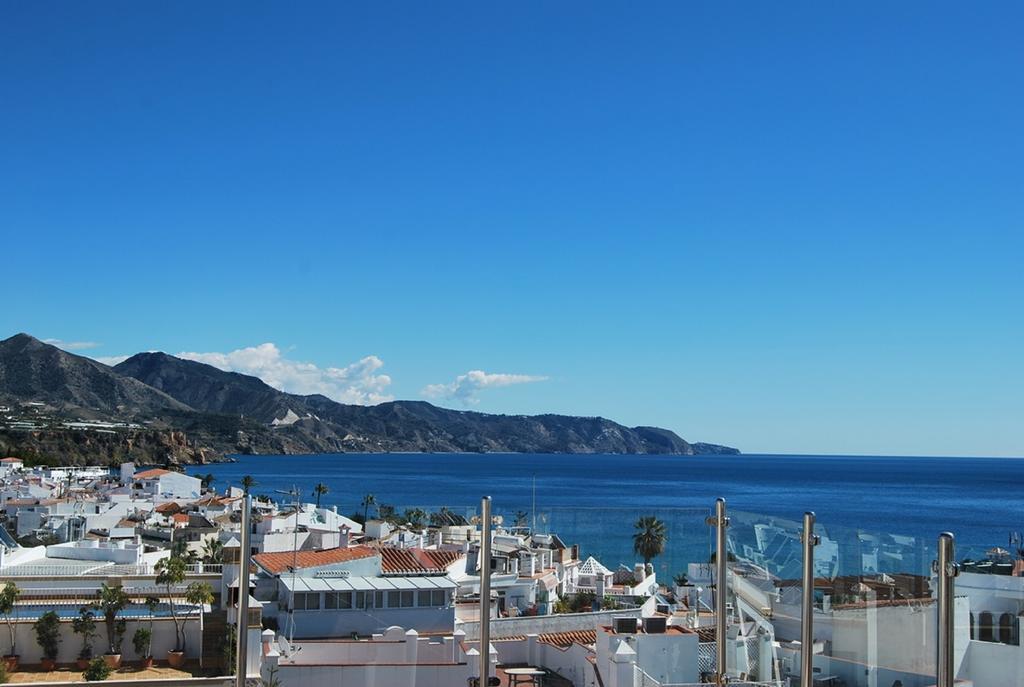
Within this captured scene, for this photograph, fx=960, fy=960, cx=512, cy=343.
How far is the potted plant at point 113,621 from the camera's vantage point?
7.70 m

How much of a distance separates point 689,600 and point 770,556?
4.71ft

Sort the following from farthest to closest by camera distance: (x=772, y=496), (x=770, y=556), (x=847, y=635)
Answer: (x=772, y=496) < (x=770, y=556) < (x=847, y=635)

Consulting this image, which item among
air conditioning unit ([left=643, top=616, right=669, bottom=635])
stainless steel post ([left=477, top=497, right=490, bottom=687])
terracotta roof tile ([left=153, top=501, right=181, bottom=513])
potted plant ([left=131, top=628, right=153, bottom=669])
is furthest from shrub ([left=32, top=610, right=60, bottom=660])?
terracotta roof tile ([left=153, top=501, right=181, bottom=513])

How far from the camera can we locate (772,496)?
218 ft

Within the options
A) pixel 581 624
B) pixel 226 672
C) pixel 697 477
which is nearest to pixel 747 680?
pixel 226 672

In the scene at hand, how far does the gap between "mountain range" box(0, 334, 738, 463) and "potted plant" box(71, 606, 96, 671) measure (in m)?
85.6

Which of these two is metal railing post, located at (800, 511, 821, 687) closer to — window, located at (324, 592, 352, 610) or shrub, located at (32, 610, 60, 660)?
window, located at (324, 592, 352, 610)

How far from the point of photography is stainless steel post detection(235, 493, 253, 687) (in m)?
3.33

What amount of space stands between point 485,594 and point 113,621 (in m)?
5.62

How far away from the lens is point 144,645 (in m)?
7.73

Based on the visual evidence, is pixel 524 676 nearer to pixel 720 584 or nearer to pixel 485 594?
pixel 485 594

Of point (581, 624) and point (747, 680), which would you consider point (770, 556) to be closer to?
point (747, 680)

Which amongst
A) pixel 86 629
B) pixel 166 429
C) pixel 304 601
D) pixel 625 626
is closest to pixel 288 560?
pixel 304 601

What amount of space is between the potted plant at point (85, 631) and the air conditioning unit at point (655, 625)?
15.3 feet
